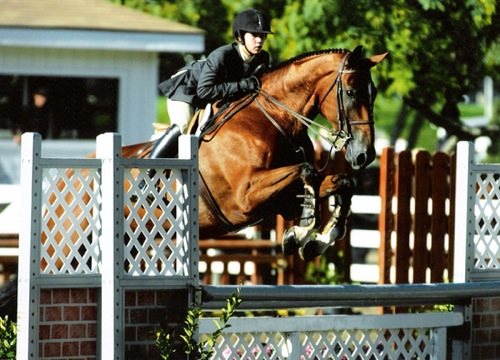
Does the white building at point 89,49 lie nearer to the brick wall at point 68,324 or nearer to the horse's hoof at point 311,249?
the horse's hoof at point 311,249

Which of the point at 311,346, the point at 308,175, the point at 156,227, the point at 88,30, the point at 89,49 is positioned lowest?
the point at 311,346

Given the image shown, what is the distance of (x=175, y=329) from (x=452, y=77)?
8964 millimetres

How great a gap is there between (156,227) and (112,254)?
320 mm

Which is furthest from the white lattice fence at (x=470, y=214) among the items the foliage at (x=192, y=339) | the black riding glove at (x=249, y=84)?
the foliage at (x=192, y=339)

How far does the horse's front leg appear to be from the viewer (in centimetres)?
873

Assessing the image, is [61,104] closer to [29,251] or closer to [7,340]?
[7,340]

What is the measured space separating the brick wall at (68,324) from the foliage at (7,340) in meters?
0.35

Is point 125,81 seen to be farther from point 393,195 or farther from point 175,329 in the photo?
point 175,329

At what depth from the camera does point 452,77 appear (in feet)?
51.9

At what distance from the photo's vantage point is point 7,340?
7.58 meters

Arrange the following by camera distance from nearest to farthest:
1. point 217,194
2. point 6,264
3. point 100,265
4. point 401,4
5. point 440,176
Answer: point 100,265
point 217,194
point 440,176
point 6,264
point 401,4

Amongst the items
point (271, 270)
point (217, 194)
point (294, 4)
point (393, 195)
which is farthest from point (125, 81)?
point (217, 194)

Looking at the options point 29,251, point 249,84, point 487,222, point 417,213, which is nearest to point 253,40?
point 249,84

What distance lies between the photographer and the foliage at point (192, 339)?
290 inches
